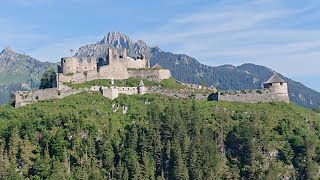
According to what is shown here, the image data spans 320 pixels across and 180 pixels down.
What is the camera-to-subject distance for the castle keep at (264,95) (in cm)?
12075

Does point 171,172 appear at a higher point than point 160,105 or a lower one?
lower

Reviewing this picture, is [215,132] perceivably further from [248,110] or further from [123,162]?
[123,162]

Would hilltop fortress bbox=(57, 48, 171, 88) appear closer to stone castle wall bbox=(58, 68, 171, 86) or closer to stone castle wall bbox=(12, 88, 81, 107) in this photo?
stone castle wall bbox=(58, 68, 171, 86)

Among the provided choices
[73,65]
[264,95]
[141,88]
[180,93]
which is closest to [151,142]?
[141,88]

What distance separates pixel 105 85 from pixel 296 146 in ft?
126

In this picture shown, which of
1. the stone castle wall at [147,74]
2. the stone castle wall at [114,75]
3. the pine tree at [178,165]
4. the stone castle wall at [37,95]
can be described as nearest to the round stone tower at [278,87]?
the stone castle wall at [147,74]

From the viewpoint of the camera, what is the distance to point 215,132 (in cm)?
10925

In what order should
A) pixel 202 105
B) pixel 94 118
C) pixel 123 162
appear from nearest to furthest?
pixel 123 162 < pixel 94 118 < pixel 202 105

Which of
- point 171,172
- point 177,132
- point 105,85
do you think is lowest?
point 171,172

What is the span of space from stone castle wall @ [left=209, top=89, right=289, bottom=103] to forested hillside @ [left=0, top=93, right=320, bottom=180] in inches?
234

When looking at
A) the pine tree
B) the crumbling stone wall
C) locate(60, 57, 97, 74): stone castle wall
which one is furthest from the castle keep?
locate(60, 57, 97, 74): stone castle wall

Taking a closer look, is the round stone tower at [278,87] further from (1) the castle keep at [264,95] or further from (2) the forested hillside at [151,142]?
(2) the forested hillside at [151,142]

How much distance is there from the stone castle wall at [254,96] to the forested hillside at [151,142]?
19.5 feet

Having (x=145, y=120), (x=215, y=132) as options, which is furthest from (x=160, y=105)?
(x=215, y=132)
